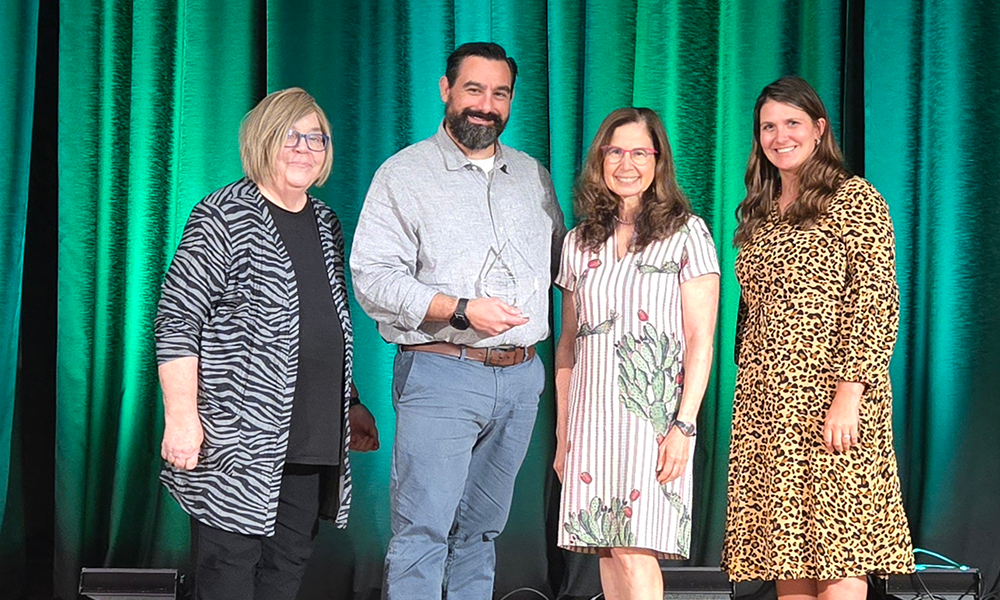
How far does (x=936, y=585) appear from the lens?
3.09 meters

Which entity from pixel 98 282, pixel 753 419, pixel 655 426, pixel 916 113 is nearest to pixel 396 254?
pixel 655 426

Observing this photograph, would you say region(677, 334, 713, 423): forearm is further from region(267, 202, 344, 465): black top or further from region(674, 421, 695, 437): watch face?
region(267, 202, 344, 465): black top

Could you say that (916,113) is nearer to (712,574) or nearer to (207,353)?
(712,574)

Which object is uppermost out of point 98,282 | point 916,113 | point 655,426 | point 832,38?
point 832,38

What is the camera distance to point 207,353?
2229 millimetres

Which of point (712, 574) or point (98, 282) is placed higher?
point (98, 282)

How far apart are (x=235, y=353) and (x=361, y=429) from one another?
0.49 meters

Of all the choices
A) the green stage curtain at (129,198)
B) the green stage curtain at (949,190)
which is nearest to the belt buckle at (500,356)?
the green stage curtain at (129,198)

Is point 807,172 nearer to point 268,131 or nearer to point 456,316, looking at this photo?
point 456,316

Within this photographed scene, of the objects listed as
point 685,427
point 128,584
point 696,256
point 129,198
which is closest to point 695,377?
point 685,427

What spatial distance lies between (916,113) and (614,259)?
66.8 inches

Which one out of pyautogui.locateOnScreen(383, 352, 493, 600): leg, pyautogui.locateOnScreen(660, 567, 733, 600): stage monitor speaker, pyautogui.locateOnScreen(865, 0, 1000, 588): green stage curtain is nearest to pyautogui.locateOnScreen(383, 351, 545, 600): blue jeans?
pyautogui.locateOnScreen(383, 352, 493, 600): leg

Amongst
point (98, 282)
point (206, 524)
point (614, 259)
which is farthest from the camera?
point (98, 282)

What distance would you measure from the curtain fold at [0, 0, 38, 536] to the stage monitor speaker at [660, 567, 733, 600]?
2143 millimetres
